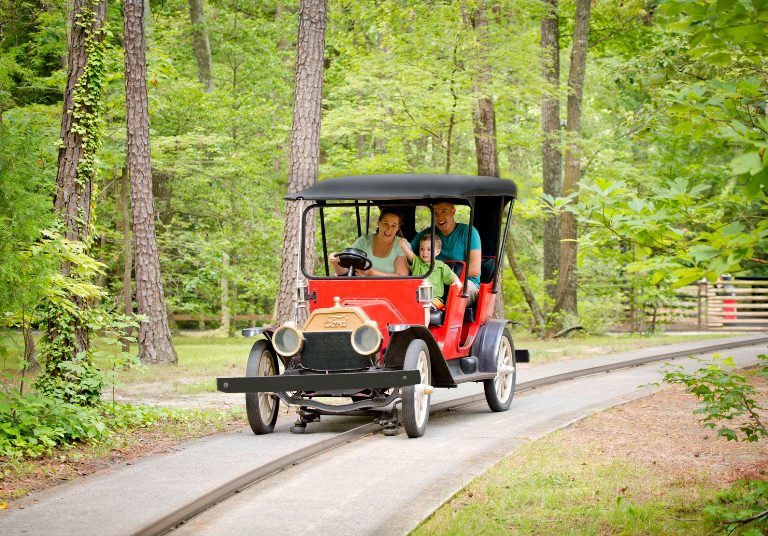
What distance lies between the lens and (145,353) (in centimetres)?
1463

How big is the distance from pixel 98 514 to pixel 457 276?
15.7 feet

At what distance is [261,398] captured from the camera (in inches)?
297

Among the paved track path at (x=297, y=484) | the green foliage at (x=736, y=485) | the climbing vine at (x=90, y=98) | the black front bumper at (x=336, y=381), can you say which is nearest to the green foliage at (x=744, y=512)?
the green foliage at (x=736, y=485)

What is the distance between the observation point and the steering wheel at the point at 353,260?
26.1 ft

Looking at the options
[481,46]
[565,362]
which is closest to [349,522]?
[565,362]

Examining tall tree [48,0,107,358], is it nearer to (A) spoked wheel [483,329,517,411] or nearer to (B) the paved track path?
(B) the paved track path

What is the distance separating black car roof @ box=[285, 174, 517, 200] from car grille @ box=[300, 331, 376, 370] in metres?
1.41

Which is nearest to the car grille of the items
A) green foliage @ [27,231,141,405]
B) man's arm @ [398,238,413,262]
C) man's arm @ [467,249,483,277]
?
man's arm @ [398,238,413,262]

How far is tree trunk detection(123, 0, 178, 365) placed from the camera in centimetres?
1313

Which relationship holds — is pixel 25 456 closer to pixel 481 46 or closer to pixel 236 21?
pixel 481 46

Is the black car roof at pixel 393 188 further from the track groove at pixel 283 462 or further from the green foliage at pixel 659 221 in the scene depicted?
the green foliage at pixel 659 221

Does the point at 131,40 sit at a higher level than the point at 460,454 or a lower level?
higher

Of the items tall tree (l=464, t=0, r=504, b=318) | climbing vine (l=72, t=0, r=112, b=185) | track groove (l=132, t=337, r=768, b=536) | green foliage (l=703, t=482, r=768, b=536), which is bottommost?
track groove (l=132, t=337, r=768, b=536)

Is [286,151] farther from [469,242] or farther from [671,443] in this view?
[671,443]
